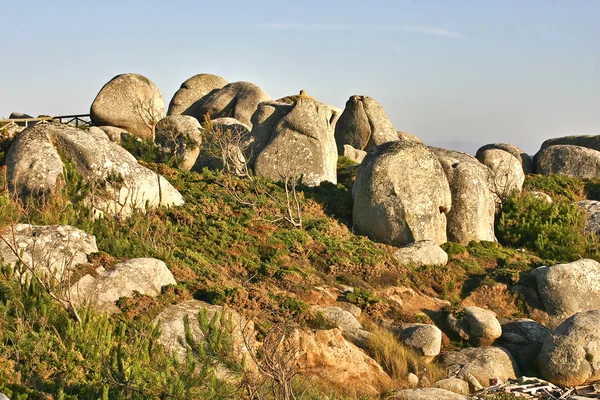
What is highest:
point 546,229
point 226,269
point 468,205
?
point 468,205

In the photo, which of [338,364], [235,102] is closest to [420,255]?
[338,364]

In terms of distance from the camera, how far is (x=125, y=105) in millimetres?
30625

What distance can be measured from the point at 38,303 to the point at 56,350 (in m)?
1.41

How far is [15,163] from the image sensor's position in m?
18.1

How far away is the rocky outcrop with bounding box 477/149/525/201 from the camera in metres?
23.6

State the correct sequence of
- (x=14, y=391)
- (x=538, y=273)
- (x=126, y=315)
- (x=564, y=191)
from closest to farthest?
(x=14, y=391) < (x=126, y=315) < (x=538, y=273) < (x=564, y=191)

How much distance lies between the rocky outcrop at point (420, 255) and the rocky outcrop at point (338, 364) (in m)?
5.23

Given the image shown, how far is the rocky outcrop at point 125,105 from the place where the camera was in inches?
1192

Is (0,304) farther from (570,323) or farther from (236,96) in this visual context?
(236,96)

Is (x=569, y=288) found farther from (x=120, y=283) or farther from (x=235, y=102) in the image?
(x=235, y=102)

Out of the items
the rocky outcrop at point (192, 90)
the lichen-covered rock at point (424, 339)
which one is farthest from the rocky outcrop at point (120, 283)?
the rocky outcrop at point (192, 90)

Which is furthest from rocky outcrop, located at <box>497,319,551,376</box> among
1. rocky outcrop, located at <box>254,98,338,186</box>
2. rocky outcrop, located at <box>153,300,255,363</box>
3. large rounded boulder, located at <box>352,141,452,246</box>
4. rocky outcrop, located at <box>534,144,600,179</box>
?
rocky outcrop, located at <box>534,144,600,179</box>

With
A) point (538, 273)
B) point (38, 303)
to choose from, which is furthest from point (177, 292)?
point (538, 273)

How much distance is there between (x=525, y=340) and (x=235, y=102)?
2167 cm
